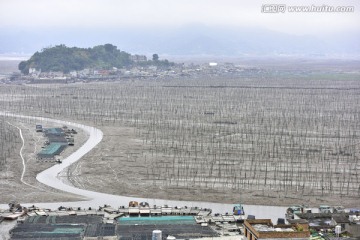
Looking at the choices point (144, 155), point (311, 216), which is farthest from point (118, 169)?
point (311, 216)

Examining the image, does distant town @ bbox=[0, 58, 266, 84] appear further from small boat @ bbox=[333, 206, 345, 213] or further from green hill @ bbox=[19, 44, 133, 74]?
small boat @ bbox=[333, 206, 345, 213]

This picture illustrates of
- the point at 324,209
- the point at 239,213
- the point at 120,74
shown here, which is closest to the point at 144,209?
the point at 239,213

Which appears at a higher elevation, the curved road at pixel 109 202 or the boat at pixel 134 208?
the boat at pixel 134 208

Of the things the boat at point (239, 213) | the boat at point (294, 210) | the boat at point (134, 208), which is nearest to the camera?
the boat at point (239, 213)

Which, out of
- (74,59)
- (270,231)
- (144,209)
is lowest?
(144,209)

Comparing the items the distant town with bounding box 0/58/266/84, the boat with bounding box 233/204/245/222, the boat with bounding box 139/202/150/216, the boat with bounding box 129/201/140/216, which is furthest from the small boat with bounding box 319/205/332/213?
the distant town with bounding box 0/58/266/84

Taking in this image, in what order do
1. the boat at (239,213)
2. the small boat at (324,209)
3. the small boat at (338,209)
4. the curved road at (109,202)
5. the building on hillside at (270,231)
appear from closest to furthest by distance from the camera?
the building on hillside at (270,231), the boat at (239,213), the small boat at (338,209), the small boat at (324,209), the curved road at (109,202)

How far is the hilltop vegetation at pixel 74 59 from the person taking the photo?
124188 millimetres

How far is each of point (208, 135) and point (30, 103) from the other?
29947 mm

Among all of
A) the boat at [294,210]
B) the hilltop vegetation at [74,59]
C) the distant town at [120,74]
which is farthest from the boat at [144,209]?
the hilltop vegetation at [74,59]

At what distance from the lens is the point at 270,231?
18250mm

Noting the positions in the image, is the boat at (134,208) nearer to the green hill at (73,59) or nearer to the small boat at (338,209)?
the small boat at (338,209)

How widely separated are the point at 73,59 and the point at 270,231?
4529 inches

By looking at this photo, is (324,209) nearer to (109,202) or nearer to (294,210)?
(294,210)
